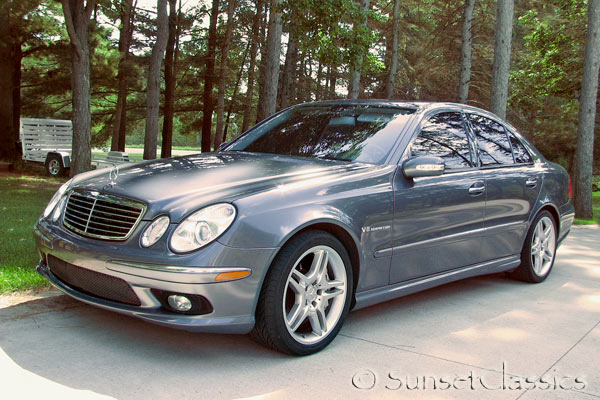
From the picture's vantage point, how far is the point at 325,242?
3.75 meters

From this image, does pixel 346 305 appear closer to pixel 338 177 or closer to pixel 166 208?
pixel 338 177

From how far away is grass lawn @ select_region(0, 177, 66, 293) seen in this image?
15.4 ft

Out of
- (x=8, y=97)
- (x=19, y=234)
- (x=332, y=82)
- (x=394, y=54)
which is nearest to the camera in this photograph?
(x=19, y=234)

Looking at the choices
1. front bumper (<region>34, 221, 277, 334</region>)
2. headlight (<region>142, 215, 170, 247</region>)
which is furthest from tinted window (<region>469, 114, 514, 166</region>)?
headlight (<region>142, 215, 170, 247</region>)

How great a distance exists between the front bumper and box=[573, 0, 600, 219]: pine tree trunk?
13.0 metres

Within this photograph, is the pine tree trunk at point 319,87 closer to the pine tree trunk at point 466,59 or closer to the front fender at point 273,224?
the pine tree trunk at point 466,59

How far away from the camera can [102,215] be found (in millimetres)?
3648

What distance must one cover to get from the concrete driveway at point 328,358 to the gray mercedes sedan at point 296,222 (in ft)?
0.84

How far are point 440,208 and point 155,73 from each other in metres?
14.2

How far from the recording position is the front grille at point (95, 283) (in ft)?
11.3

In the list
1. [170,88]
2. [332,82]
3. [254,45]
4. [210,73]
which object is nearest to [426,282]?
[170,88]

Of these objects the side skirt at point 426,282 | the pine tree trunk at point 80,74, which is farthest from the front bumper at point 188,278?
the pine tree trunk at point 80,74

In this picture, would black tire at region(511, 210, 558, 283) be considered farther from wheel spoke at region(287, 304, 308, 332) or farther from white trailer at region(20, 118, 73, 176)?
white trailer at region(20, 118, 73, 176)

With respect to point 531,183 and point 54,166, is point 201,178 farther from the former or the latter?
point 54,166
